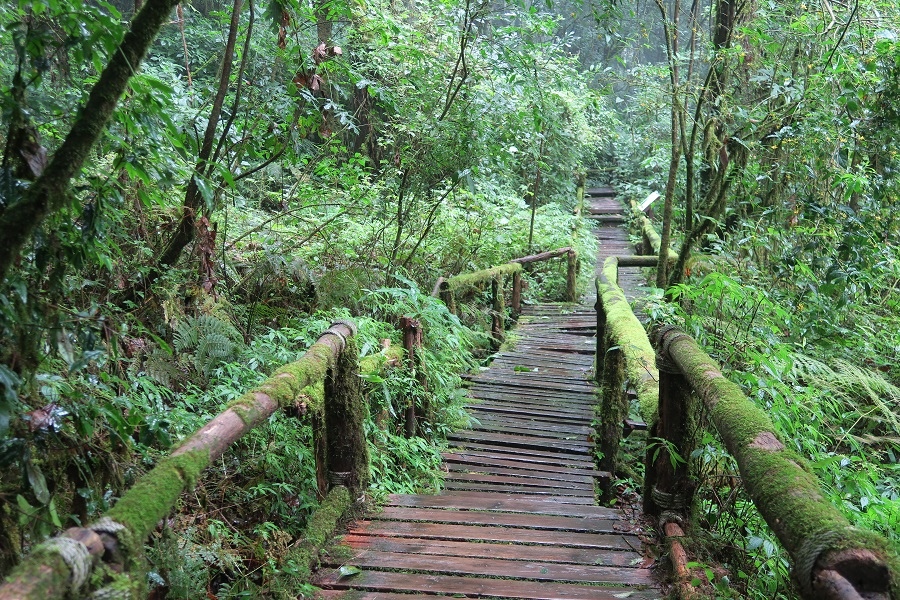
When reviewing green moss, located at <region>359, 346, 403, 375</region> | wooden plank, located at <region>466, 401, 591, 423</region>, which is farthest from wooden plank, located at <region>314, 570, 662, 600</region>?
wooden plank, located at <region>466, 401, 591, 423</region>

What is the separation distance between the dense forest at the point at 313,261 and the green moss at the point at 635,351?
A: 0.92 feet

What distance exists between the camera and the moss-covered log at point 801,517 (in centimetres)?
146

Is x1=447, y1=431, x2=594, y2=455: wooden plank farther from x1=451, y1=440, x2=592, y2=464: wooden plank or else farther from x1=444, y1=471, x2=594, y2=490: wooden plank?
x1=444, y1=471, x2=594, y2=490: wooden plank

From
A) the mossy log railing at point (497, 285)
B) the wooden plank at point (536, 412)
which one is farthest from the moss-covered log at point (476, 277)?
the wooden plank at point (536, 412)

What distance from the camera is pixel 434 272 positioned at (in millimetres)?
8195

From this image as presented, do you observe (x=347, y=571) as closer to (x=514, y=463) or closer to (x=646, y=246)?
(x=514, y=463)

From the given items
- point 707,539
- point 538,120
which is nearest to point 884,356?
point 538,120

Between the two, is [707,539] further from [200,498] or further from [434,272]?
[434,272]

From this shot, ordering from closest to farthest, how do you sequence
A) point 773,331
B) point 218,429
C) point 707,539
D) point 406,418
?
point 218,429, point 707,539, point 773,331, point 406,418

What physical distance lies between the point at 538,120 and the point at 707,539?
13.4ft

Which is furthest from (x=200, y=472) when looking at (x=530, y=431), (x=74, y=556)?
(x=530, y=431)

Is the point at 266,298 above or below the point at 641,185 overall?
below

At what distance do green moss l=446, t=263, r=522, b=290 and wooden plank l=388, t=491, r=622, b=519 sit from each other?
2905 mm

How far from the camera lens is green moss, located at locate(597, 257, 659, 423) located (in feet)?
13.0
